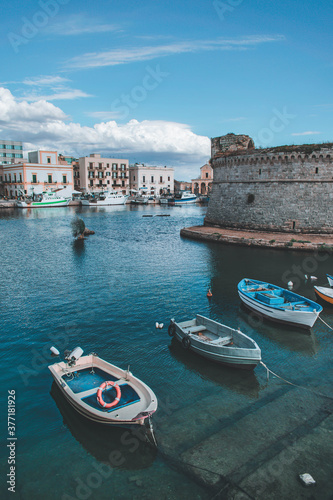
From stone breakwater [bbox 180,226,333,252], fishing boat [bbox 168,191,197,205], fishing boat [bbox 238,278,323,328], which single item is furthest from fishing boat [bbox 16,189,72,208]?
fishing boat [bbox 238,278,323,328]

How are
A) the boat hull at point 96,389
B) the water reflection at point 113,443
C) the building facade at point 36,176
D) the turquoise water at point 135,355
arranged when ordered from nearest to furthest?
the turquoise water at point 135,355 < the water reflection at point 113,443 < the boat hull at point 96,389 < the building facade at point 36,176

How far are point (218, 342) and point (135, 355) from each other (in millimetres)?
2739

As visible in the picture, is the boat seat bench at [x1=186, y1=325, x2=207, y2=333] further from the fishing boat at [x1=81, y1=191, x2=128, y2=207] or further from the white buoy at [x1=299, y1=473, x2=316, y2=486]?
the fishing boat at [x1=81, y1=191, x2=128, y2=207]

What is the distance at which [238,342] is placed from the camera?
446 inches

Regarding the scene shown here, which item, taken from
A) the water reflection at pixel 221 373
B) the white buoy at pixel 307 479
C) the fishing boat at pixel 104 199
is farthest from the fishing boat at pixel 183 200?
the white buoy at pixel 307 479

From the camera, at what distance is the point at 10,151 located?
9219 centimetres

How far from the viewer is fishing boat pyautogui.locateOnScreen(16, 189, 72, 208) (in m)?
72.4

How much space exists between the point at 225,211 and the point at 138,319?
75.4 feet

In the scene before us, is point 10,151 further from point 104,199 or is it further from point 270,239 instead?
point 270,239

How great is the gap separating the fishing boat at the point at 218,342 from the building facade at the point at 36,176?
7254 centimetres

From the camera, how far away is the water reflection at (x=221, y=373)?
9.82 m

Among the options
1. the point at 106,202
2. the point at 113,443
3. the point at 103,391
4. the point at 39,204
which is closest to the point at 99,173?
the point at 106,202

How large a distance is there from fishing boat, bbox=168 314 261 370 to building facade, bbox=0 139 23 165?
89040mm

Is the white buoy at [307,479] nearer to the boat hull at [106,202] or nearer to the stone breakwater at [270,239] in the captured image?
the stone breakwater at [270,239]
